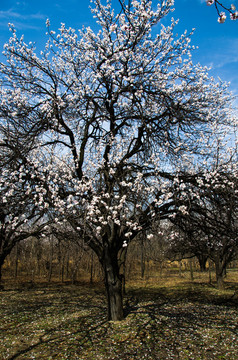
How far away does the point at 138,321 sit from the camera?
7340 mm

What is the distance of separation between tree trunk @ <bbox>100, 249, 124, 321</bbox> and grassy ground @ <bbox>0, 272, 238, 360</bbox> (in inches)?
11.4

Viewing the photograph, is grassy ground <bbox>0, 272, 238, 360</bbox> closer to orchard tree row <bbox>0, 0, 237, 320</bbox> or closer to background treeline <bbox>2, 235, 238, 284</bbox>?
orchard tree row <bbox>0, 0, 237, 320</bbox>

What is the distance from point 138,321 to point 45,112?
22.2 feet

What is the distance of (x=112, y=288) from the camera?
742cm

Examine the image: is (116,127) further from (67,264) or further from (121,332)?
(67,264)

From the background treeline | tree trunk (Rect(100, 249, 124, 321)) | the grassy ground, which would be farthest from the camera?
the background treeline

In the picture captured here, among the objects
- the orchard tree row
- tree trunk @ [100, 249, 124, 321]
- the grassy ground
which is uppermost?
the orchard tree row

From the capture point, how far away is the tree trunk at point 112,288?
7.39 meters

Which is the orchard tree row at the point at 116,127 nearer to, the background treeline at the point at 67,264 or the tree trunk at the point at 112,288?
the tree trunk at the point at 112,288

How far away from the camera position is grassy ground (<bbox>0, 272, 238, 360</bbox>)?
17.6 ft

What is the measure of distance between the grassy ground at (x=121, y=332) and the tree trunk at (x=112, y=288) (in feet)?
0.95

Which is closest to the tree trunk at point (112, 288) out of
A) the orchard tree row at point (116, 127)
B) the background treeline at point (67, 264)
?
the orchard tree row at point (116, 127)

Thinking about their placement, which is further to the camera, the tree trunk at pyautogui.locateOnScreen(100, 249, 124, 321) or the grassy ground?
the tree trunk at pyautogui.locateOnScreen(100, 249, 124, 321)

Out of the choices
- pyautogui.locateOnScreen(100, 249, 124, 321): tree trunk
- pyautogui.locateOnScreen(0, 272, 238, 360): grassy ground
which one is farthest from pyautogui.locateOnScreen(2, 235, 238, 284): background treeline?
pyautogui.locateOnScreen(100, 249, 124, 321): tree trunk
